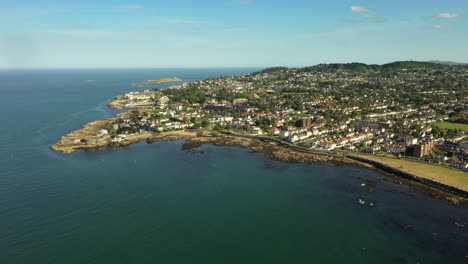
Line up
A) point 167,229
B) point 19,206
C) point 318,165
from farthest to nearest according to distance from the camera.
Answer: point 318,165
point 19,206
point 167,229

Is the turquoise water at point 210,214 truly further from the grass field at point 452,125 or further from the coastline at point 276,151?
the grass field at point 452,125

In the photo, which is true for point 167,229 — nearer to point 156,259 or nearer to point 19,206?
point 156,259

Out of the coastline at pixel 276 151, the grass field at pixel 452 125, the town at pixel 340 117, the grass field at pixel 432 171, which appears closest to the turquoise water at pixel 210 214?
the coastline at pixel 276 151

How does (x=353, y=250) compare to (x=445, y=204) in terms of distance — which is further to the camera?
(x=445, y=204)

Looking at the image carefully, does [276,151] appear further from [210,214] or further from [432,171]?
[210,214]

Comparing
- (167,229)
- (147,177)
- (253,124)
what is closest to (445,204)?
(167,229)

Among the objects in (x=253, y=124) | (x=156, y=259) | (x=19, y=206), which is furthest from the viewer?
(x=253, y=124)
